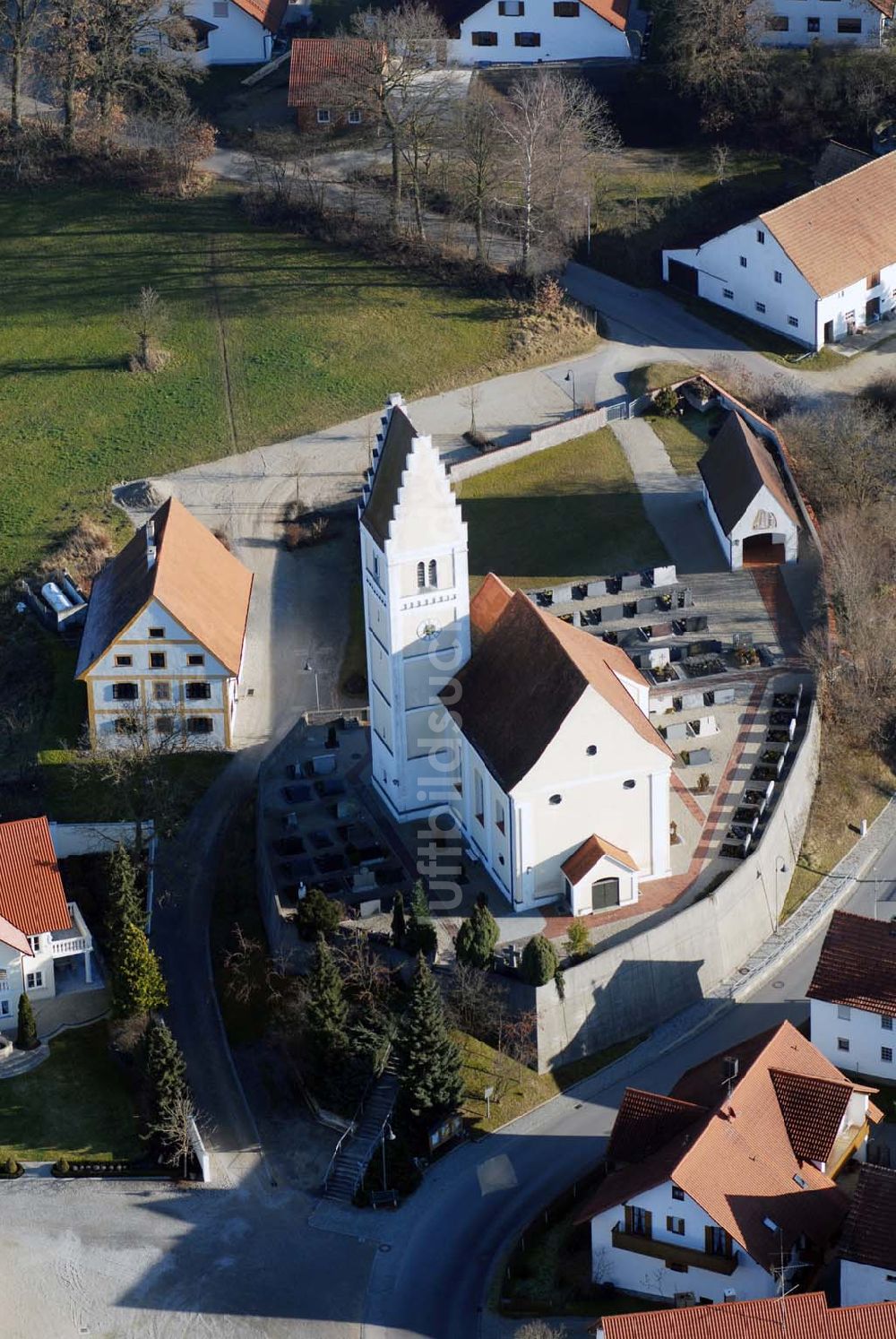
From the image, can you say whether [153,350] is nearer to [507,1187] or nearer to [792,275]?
[792,275]

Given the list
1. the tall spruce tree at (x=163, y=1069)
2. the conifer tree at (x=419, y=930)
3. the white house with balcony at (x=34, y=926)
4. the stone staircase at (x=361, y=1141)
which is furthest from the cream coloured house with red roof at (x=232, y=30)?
the stone staircase at (x=361, y=1141)

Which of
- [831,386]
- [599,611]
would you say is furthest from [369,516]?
[831,386]

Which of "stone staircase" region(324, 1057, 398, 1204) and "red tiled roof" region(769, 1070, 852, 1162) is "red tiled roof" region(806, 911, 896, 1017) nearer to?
"red tiled roof" region(769, 1070, 852, 1162)

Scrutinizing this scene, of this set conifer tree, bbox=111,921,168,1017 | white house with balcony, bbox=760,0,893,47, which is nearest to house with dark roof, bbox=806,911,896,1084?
conifer tree, bbox=111,921,168,1017

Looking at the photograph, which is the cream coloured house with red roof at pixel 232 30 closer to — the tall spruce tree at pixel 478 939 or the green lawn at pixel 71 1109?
the tall spruce tree at pixel 478 939

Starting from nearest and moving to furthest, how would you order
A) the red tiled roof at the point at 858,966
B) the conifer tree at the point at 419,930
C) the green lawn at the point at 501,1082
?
the green lawn at the point at 501,1082, the red tiled roof at the point at 858,966, the conifer tree at the point at 419,930

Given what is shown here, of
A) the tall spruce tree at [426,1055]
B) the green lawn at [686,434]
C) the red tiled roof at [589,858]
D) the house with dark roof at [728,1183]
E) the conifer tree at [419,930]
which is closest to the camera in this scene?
the house with dark roof at [728,1183]
